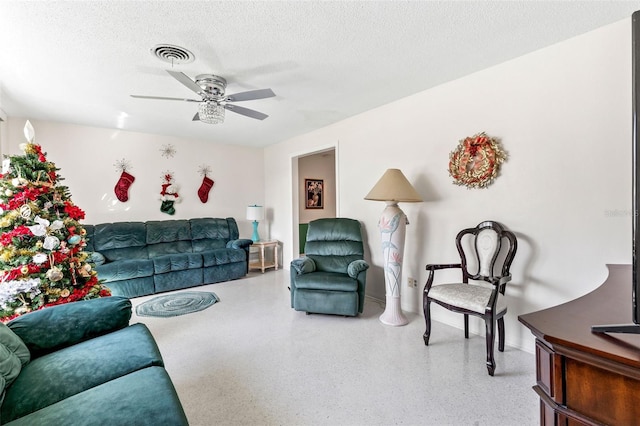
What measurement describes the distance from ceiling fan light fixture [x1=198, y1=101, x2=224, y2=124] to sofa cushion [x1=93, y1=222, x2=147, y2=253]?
8.78 feet

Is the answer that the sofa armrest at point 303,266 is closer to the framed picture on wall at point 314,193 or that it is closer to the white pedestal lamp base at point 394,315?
the white pedestal lamp base at point 394,315

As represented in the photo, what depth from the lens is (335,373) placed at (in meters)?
2.14

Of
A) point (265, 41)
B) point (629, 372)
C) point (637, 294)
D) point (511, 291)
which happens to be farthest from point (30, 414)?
point (511, 291)

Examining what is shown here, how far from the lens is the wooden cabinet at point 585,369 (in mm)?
706

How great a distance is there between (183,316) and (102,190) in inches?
104

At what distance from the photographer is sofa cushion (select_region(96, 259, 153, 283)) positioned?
3754 millimetres

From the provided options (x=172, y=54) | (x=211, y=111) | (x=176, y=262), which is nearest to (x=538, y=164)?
(x=211, y=111)

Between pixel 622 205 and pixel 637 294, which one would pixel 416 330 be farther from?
pixel 637 294

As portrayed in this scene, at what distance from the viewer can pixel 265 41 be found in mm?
2090

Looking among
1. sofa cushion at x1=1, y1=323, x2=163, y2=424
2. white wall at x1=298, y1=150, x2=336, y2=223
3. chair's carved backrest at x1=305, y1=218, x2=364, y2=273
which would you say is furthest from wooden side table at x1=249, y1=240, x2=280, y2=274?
sofa cushion at x1=1, y1=323, x2=163, y2=424

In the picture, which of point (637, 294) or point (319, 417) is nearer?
point (637, 294)

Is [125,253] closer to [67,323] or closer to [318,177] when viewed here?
[67,323]

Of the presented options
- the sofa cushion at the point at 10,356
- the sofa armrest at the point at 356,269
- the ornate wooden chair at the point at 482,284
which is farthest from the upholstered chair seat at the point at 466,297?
the sofa cushion at the point at 10,356

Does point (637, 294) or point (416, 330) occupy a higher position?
point (637, 294)
